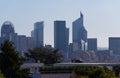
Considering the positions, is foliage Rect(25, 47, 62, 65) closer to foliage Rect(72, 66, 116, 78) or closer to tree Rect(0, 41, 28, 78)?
tree Rect(0, 41, 28, 78)

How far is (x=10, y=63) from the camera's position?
39.0 m

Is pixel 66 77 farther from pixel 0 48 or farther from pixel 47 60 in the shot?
pixel 47 60

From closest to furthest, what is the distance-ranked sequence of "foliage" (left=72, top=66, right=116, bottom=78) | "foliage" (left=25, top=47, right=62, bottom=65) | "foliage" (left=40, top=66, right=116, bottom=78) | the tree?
"foliage" (left=72, top=66, right=116, bottom=78) < "foliage" (left=40, top=66, right=116, bottom=78) < the tree < "foliage" (left=25, top=47, right=62, bottom=65)

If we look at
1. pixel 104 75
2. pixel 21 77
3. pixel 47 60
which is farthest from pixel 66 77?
pixel 47 60

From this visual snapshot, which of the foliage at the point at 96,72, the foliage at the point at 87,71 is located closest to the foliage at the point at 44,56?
the foliage at the point at 87,71

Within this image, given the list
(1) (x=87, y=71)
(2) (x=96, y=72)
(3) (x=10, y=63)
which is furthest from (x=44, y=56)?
(2) (x=96, y=72)

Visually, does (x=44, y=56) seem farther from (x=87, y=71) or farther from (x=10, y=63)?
(x=87, y=71)

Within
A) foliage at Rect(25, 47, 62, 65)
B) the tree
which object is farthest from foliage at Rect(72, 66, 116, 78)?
foliage at Rect(25, 47, 62, 65)

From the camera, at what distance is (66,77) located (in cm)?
4478

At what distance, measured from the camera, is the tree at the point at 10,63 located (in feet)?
127

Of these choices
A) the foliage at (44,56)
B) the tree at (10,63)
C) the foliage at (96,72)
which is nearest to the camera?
the foliage at (96,72)

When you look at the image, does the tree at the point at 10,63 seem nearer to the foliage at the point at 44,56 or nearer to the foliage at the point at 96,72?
the foliage at the point at 96,72

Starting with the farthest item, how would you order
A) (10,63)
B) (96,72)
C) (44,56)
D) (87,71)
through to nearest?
(44,56)
(10,63)
(87,71)
(96,72)

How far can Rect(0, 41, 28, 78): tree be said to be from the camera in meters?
38.8
